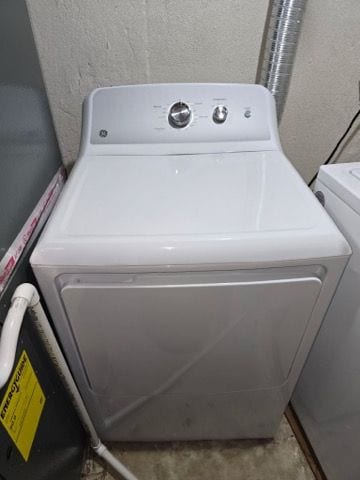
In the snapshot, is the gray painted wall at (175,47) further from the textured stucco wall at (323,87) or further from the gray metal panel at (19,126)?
the gray metal panel at (19,126)

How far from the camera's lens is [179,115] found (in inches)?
38.4

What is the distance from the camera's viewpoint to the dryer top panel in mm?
602

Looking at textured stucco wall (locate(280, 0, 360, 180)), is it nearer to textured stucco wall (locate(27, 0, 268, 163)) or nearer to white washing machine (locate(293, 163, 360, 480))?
textured stucco wall (locate(27, 0, 268, 163))

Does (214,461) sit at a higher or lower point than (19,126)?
lower

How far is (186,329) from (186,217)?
26 centimetres

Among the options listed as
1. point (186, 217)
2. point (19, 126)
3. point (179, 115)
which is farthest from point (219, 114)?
point (19, 126)

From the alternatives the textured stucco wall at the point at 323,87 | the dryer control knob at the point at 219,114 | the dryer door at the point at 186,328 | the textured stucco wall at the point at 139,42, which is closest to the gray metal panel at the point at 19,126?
the textured stucco wall at the point at 139,42

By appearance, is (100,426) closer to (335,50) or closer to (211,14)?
(211,14)

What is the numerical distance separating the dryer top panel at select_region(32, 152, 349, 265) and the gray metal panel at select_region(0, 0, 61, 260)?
0.10 metres

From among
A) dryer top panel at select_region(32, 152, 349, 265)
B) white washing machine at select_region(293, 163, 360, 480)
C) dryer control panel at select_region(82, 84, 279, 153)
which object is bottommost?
white washing machine at select_region(293, 163, 360, 480)

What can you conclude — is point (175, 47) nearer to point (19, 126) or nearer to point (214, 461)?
point (19, 126)

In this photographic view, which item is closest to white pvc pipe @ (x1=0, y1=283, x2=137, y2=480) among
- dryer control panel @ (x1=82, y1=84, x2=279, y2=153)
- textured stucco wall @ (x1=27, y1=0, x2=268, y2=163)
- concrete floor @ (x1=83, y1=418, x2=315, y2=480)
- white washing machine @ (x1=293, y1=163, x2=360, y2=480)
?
concrete floor @ (x1=83, y1=418, x2=315, y2=480)

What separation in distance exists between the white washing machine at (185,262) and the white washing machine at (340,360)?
0.13m

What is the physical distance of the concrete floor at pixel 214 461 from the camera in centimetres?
113
